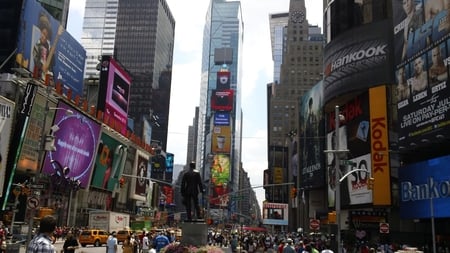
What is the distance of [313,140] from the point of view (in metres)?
84.9

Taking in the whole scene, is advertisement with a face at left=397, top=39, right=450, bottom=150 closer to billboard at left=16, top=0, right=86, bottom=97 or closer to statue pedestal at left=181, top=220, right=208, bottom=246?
statue pedestal at left=181, top=220, right=208, bottom=246

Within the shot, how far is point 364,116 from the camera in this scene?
57.8 metres

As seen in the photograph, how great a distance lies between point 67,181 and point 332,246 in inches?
1559

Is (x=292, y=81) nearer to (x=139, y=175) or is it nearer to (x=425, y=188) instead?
(x=139, y=175)

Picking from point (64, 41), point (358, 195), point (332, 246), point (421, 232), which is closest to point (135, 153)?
point (64, 41)

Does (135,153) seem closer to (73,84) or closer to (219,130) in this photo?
(73,84)

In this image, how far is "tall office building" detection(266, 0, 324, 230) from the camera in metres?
146

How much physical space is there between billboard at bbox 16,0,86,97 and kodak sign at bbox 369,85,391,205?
39421 mm

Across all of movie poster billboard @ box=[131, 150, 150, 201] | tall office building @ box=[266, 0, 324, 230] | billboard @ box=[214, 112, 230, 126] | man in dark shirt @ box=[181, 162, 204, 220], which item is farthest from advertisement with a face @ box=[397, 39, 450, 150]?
billboard @ box=[214, 112, 230, 126]

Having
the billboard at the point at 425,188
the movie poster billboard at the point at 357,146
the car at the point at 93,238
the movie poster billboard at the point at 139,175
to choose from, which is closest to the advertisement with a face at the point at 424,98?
the billboard at the point at 425,188

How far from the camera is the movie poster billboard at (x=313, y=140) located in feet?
259

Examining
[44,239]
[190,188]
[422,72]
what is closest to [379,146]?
[422,72]

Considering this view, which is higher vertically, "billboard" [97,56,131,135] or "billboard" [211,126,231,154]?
"billboard" [211,126,231,154]

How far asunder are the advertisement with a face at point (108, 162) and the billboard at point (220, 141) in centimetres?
9449
